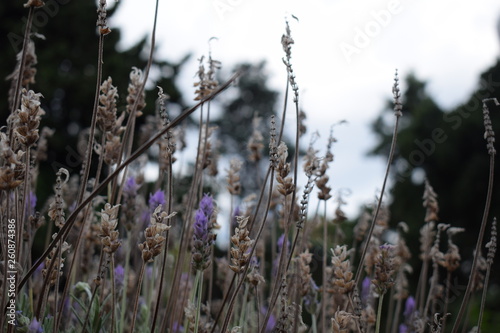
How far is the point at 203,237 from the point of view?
1568 millimetres

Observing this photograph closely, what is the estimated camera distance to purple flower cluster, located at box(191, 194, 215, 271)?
5.03 feet

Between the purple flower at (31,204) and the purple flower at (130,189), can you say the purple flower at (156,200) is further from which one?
the purple flower at (31,204)

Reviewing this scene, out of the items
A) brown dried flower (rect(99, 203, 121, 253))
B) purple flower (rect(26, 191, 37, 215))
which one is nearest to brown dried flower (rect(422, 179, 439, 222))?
brown dried flower (rect(99, 203, 121, 253))

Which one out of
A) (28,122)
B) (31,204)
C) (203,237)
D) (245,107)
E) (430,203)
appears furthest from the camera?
(245,107)

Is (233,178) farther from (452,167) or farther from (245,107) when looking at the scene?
(245,107)

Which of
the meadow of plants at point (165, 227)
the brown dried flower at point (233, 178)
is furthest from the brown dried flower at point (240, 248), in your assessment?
the brown dried flower at point (233, 178)

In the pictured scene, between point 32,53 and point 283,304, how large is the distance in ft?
3.68

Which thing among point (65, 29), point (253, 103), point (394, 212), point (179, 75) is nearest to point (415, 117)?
point (394, 212)

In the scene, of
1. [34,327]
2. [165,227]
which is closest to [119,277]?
[34,327]

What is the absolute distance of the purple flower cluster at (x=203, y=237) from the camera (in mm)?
1532

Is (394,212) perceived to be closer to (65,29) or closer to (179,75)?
(179,75)

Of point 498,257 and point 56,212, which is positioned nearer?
point 56,212

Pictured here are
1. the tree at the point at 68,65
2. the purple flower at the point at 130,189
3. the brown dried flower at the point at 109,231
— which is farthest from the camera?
the tree at the point at 68,65

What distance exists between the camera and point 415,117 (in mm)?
12719
